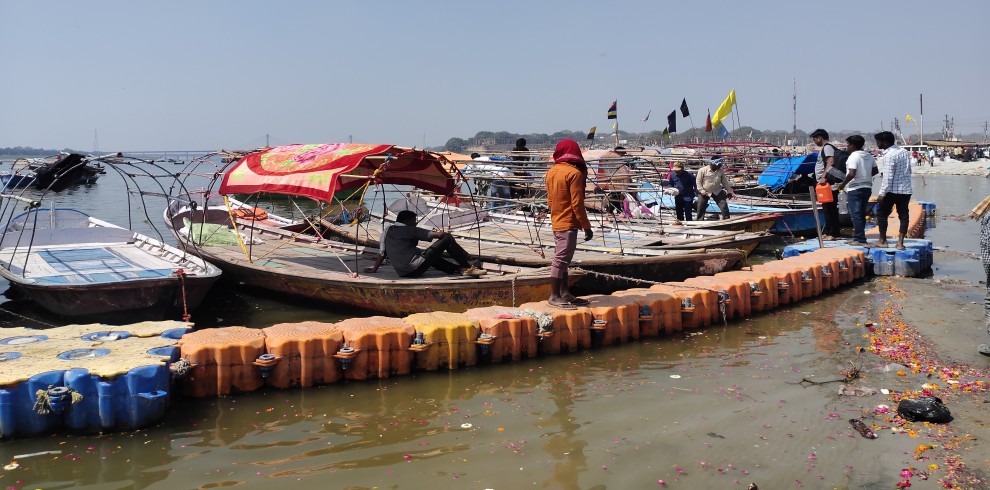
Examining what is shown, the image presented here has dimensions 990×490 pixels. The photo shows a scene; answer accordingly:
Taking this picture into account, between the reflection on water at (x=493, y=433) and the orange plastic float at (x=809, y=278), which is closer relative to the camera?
the reflection on water at (x=493, y=433)

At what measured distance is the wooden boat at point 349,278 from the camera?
872cm

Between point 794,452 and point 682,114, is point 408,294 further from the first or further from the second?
point 682,114

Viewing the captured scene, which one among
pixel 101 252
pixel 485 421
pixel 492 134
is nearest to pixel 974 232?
pixel 485 421

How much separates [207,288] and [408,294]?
8.54ft

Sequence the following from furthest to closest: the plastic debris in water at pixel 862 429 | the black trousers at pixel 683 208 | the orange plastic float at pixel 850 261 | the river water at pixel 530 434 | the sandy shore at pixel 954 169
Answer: the sandy shore at pixel 954 169, the black trousers at pixel 683 208, the orange plastic float at pixel 850 261, the plastic debris in water at pixel 862 429, the river water at pixel 530 434

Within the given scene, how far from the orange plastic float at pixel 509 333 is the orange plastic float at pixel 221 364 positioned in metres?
2.08

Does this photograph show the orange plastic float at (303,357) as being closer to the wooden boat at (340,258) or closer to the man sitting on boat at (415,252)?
the wooden boat at (340,258)

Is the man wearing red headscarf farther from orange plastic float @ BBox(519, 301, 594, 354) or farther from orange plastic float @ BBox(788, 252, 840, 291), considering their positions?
orange plastic float @ BBox(788, 252, 840, 291)

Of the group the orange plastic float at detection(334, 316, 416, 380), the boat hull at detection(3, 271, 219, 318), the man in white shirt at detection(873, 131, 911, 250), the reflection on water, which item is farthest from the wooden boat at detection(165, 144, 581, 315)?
the man in white shirt at detection(873, 131, 911, 250)

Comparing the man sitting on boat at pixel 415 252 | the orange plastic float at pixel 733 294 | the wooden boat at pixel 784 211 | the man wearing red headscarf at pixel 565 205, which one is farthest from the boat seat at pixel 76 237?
the wooden boat at pixel 784 211

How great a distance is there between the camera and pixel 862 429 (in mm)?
5188

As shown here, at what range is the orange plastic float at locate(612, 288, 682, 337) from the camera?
7.91 m

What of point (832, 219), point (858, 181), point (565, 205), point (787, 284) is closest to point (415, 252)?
point (565, 205)

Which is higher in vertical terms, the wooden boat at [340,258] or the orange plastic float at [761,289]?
the wooden boat at [340,258]
